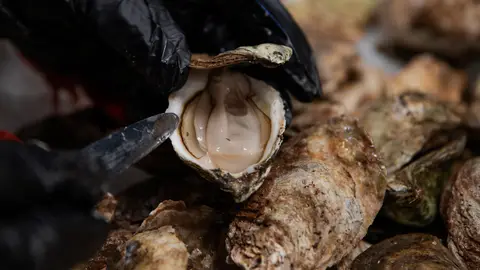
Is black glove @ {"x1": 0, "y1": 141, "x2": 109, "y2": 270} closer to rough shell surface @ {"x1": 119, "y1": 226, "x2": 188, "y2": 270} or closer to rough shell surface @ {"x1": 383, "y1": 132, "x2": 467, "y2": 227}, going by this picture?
rough shell surface @ {"x1": 119, "y1": 226, "x2": 188, "y2": 270}

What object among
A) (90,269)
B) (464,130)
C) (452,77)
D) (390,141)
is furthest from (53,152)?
(452,77)

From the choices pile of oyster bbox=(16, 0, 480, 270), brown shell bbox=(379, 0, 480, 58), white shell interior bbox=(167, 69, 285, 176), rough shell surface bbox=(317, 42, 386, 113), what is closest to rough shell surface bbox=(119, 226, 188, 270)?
pile of oyster bbox=(16, 0, 480, 270)

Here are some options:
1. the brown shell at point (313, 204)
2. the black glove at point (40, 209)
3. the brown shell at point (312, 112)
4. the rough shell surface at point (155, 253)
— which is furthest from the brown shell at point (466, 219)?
the black glove at point (40, 209)

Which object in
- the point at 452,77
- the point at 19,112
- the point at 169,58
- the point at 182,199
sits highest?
the point at 169,58

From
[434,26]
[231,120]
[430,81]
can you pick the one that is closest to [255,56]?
[231,120]

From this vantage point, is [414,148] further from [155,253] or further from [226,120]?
[155,253]

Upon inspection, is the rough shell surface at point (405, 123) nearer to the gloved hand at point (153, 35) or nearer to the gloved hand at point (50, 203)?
the gloved hand at point (153, 35)

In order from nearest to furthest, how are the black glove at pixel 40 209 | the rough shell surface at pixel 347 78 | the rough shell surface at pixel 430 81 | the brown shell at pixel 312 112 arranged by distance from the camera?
the black glove at pixel 40 209 < the brown shell at pixel 312 112 < the rough shell surface at pixel 347 78 < the rough shell surface at pixel 430 81

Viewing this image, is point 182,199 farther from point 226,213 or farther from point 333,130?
point 333,130
